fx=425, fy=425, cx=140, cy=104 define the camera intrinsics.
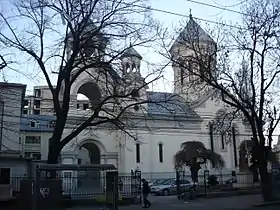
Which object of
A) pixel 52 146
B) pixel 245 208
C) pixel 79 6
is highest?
pixel 79 6

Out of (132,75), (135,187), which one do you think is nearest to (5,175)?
(135,187)

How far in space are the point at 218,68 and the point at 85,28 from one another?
9.30 metres

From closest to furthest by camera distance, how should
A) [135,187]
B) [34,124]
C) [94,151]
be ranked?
[135,187] < [94,151] < [34,124]

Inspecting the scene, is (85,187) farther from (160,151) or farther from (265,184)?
(160,151)

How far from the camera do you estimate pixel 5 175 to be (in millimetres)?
28562

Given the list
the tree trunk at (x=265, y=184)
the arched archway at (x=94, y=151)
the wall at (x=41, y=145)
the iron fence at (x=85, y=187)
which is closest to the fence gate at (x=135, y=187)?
the iron fence at (x=85, y=187)

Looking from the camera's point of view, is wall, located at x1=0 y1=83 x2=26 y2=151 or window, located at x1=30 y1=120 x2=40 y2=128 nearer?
wall, located at x1=0 y1=83 x2=26 y2=151

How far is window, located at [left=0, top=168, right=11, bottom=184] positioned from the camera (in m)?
28.0

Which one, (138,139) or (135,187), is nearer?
(135,187)

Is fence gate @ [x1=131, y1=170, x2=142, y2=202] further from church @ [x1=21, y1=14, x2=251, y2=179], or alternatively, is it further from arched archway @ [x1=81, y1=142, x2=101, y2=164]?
arched archway @ [x1=81, y1=142, x2=101, y2=164]

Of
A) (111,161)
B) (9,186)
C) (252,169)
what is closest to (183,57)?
(9,186)

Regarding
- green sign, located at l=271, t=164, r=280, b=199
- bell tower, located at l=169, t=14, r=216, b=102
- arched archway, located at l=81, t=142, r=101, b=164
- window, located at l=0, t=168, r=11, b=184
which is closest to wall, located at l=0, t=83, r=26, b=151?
window, located at l=0, t=168, r=11, b=184

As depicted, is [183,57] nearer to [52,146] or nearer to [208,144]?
[52,146]

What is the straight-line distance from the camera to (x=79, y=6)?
81.5 feet
